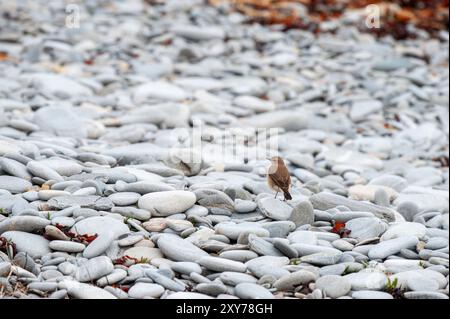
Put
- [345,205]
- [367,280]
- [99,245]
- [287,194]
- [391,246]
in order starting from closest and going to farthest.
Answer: [367,280], [99,245], [391,246], [287,194], [345,205]

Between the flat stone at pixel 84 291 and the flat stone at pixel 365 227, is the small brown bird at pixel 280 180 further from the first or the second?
the flat stone at pixel 84 291

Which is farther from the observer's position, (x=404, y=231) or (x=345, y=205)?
(x=345, y=205)

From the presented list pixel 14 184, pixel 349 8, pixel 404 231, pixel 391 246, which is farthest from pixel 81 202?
pixel 349 8

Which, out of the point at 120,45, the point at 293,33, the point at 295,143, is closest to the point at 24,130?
the point at 295,143

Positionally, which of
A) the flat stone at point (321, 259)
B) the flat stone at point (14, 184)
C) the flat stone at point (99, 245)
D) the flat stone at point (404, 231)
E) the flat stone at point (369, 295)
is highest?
the flat stone at point (14, 184)

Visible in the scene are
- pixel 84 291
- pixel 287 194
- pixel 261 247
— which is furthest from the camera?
pixel 287 194

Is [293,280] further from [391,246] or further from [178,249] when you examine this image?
[391,246]

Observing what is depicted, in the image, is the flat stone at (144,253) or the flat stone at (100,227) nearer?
the flat stone at (144,253)

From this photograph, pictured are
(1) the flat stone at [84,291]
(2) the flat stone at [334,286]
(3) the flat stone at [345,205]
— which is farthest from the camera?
(3) the flat stone at [345,205]

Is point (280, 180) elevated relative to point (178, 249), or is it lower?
elevated

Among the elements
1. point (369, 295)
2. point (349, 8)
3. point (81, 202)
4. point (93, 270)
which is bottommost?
point (369, 295)

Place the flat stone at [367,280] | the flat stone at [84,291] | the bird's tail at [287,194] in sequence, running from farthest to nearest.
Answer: the bird's tail at [287,194] < the flat stone at [367,280] < the flat stone at [84,291]

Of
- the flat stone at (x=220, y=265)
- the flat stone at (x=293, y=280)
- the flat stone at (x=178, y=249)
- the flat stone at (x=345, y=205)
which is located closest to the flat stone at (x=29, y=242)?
the flat stone at (x=178, y=249)
